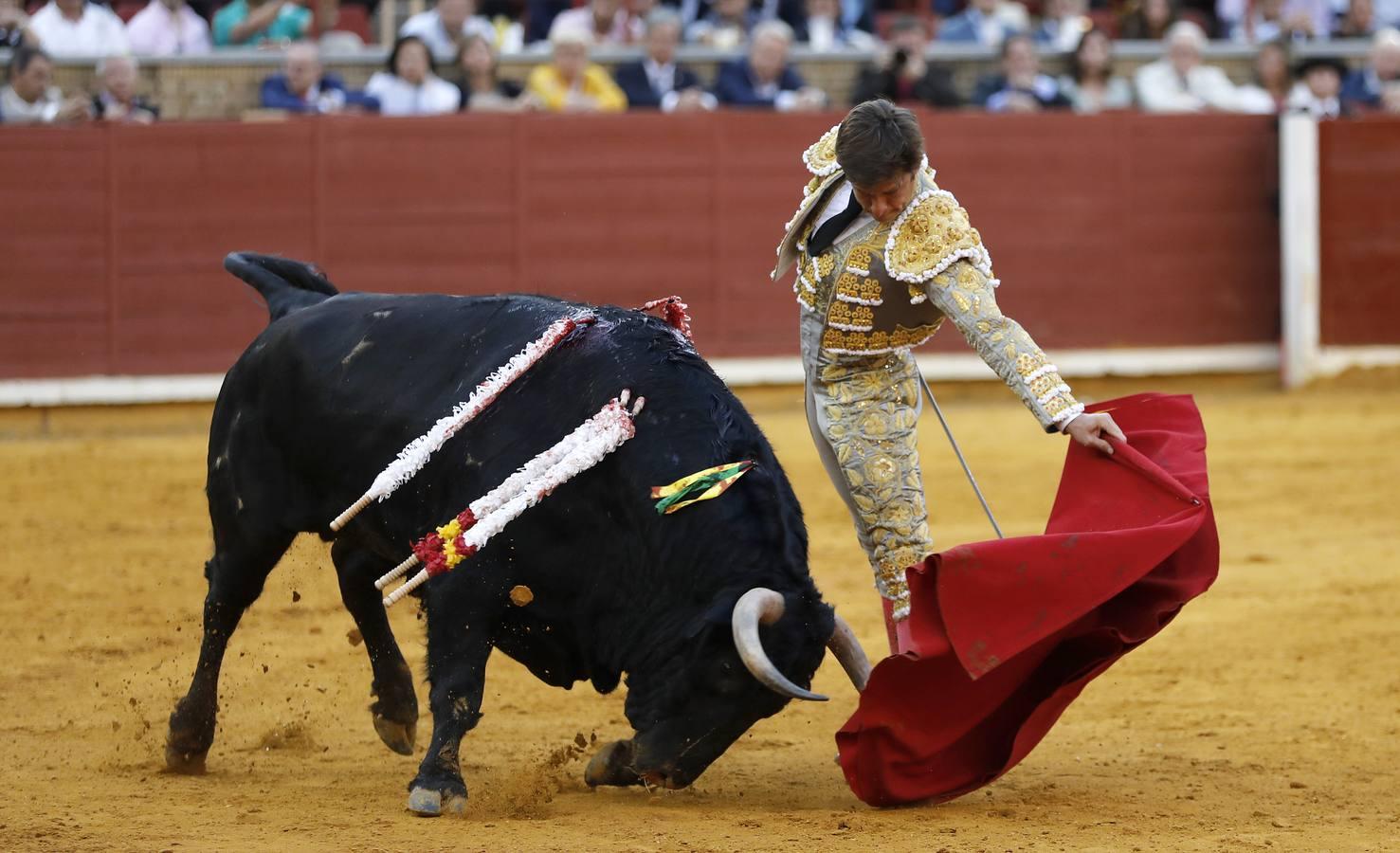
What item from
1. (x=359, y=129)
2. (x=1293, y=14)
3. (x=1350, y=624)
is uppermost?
(x=1293, y=14)

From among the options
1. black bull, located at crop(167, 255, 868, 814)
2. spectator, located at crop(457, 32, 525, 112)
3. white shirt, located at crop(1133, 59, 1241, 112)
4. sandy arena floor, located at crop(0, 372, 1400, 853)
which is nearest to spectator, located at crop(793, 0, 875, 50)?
white shirt, located at crop(1133, 59, 1241, 112)

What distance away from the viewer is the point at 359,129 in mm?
9180

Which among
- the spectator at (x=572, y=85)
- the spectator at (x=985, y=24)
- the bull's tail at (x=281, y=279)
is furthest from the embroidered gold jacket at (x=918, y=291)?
the spectator at (x=985, y=24)

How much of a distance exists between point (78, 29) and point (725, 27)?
3.28m

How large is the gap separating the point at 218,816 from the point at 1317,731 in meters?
2.33

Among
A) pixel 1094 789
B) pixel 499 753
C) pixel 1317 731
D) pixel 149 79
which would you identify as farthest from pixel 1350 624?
pixel 149 79

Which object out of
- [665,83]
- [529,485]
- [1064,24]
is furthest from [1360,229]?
[529,485]

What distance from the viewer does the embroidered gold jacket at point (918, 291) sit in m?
3.39

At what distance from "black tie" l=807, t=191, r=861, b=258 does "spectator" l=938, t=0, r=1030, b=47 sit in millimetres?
6881

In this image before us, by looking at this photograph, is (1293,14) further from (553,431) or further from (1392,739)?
(553,431)

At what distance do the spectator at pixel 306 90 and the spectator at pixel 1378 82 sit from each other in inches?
209

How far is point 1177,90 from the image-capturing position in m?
10.2

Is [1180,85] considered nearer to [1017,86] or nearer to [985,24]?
[1017,86]

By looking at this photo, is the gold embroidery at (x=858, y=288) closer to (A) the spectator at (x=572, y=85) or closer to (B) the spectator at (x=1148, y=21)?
(A) the spectator at (x=572, y=85)
